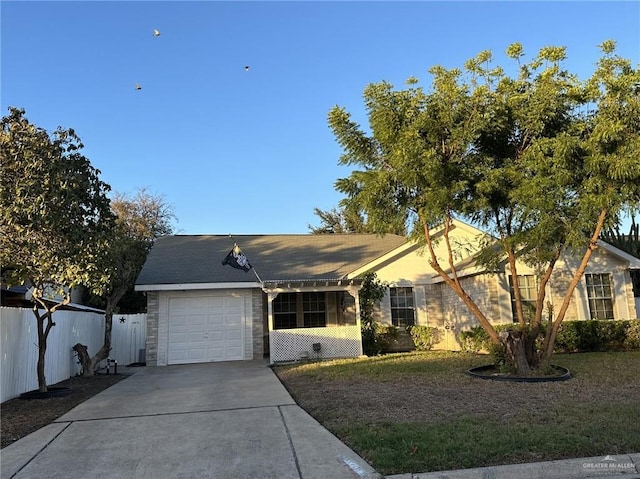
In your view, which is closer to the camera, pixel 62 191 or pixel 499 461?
pixel 499 461

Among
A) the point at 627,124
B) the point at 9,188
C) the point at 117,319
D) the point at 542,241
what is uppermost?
the point at 627,124

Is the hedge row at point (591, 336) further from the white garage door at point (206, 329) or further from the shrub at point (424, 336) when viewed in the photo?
the white garage door at point (206, 329)

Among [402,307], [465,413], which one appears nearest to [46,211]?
[465,413]

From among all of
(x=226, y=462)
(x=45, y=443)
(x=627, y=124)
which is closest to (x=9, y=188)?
(x=45, y=443)

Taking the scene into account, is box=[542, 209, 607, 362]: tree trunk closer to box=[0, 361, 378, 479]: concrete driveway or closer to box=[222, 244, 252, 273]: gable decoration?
box=[0, 361, 378, 479]: concrete driveway

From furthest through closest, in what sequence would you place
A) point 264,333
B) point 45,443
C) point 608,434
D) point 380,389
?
point 264,333, point 380,389, point 45,443, point 608,434

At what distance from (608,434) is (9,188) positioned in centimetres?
1039

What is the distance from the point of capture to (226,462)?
Result: 5.62m

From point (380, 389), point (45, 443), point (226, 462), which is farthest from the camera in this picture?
point (380, 389)

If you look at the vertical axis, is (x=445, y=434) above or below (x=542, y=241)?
below

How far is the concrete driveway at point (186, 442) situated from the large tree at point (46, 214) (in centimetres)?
267

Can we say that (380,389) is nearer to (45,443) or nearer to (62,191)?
(45,443)

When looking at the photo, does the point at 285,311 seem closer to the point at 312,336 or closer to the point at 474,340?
the point at 312,336

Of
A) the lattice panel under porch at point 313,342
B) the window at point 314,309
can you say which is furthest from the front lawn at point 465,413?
the window at point 314,309
